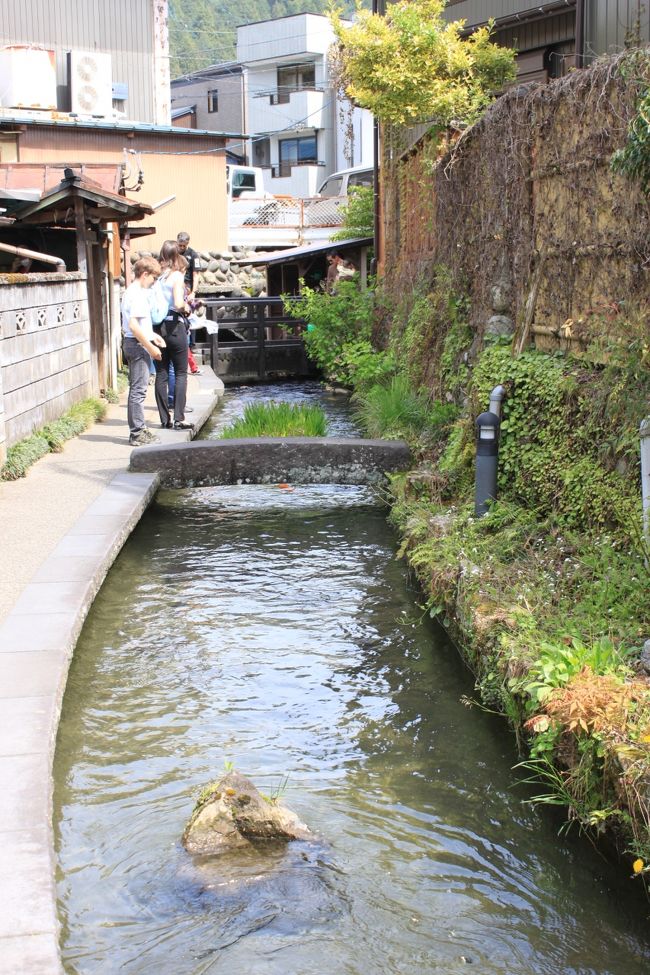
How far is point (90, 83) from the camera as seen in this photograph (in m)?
29.4

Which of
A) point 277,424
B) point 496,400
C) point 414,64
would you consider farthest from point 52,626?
point 414,64

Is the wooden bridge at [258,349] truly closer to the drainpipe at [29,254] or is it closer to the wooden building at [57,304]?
the wooden building at [57,304]

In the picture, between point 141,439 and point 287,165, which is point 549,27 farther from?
point 287,165

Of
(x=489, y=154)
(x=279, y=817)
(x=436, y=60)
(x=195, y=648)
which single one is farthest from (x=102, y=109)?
(x=279, y=817)

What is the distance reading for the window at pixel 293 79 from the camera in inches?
1748

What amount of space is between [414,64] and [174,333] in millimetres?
4400

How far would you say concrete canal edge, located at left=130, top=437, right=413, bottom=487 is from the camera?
975cm

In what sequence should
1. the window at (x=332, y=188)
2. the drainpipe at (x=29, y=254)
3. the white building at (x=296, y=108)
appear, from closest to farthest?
the drainpipe at (x=29, y=254), the window at (x=332, y=188), the white building at (x=296, y=108)

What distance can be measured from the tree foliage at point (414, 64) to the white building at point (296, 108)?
29238 mm

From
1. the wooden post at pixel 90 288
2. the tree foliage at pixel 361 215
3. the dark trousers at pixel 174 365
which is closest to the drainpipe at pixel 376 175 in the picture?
the tree foliage at pixel 361 215

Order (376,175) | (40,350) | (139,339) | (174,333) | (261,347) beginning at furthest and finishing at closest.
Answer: (261,347), (376,175), (40,350), (174,333), (139,339)

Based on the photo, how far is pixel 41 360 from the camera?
1138 cm

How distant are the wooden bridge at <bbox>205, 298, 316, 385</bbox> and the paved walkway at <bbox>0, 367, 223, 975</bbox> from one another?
8.85 metres

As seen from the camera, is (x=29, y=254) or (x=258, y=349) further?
(x=258, y=349)
